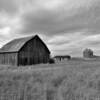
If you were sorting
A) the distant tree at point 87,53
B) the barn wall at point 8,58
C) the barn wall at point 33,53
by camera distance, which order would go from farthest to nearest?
1. the distant tree at point 87,53
2. the barn wall at point 33,53
3. the barn wall at point 8,58

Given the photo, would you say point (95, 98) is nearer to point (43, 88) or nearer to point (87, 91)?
point (87, 91)

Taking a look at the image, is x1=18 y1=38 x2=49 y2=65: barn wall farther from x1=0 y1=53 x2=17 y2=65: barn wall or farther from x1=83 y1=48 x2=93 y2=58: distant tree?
x1=83 y1=48 x2=93 y2=58: distant tree

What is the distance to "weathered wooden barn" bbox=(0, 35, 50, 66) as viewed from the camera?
23.7 meters

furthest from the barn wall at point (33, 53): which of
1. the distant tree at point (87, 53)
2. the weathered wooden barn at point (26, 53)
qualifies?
the distant tree at point (87, 53)

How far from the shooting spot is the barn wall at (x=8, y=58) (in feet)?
78.4

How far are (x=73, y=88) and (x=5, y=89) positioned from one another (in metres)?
3.24

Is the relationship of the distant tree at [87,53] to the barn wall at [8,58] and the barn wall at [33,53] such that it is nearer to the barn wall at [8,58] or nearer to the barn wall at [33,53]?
the barn wall at [33,53]

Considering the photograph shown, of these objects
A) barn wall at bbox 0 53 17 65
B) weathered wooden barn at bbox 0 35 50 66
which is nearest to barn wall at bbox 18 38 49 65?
weathered wooden barn at bbox 0 35 50 66

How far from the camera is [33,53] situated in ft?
84.3

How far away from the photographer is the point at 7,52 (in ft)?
83.8

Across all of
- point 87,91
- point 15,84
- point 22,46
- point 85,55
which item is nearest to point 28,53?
point 22,46

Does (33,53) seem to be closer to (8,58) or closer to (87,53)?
(8,58)

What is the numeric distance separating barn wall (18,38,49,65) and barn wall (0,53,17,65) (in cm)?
A: 115

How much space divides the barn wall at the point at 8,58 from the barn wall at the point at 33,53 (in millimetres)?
1152
